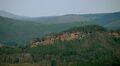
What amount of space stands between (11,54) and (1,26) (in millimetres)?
35848

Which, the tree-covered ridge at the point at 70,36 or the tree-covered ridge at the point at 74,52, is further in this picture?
the tree-covered ridge at the point at 70,36

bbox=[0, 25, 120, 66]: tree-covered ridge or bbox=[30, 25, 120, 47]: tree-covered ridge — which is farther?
bbox=[30, 25, 120, 47]: tree-covered ridge

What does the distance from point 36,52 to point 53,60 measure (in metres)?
3.98

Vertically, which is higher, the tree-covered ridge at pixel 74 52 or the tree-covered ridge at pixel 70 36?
the tree-covered ridge at pixel 70 36

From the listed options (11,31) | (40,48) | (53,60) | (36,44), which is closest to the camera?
(53,60)

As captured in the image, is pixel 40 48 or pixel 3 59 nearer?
pixel 3 59

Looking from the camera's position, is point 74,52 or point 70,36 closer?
point 74,52

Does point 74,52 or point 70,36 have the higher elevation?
point 70,36

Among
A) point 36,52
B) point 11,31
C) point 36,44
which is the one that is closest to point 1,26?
point 11,31

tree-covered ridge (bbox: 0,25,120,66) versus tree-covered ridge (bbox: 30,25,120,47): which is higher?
tree-covered ridge (bbox: 30,25,120,47)

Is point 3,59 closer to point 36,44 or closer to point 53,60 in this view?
point 53,60

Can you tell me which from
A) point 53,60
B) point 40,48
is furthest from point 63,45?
point 53,60

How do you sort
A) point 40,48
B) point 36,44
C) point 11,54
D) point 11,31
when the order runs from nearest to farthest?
point 11,54
point 40,48
point 36,44
point 11,31

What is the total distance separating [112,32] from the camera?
40.9 meters
